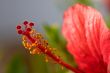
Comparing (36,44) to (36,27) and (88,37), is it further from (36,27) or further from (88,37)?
(36,27)

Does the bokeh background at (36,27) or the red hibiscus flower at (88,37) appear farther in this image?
the bokeh background at (36,27)

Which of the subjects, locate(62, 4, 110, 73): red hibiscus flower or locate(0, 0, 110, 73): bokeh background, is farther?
locate(0, 0, 110, 73): bokeh background

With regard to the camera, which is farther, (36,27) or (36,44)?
(36,27)

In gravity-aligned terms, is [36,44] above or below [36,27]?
above

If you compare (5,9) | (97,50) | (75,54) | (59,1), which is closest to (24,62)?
(75,54)

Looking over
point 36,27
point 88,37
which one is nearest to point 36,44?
point 88,37
